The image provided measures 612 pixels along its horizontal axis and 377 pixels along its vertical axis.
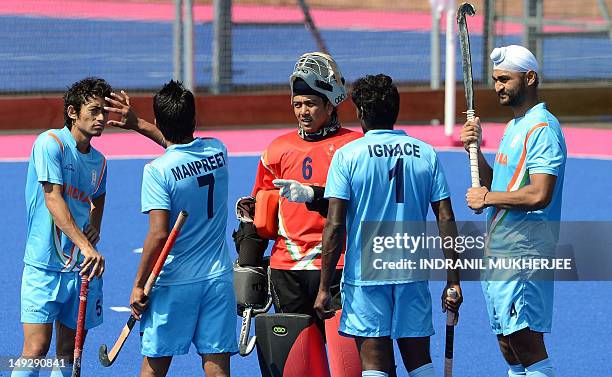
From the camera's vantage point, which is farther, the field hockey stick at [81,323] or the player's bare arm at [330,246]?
the field hockey stick at [81,323]

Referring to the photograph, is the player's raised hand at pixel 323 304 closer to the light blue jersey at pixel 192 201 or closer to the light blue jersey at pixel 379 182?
the light blue jersey at pixel 379 182

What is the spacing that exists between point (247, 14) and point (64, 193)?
62.1 feet

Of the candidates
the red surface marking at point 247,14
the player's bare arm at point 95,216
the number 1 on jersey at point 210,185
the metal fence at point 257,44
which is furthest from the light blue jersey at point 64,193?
the red surface marking at point 247,14

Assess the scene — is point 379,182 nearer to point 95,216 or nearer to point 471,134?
point 471,134

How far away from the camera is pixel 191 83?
69.4ft

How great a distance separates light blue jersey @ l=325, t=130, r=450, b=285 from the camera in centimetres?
671

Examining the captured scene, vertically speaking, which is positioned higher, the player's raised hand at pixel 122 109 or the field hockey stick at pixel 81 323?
the player's raised hand at pixel 122 109

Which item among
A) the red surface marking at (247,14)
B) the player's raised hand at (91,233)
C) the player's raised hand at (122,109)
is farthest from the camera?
the red surface marking at (247,14)

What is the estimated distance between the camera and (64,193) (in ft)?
23.7

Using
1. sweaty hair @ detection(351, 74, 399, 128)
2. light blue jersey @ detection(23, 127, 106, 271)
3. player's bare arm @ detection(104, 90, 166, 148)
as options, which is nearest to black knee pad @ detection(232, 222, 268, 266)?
player's bare arm @ detection(104, 90, 166, 148)

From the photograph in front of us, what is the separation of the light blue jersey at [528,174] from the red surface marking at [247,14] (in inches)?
639

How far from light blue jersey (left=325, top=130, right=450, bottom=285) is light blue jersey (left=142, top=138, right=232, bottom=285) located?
2.05ft

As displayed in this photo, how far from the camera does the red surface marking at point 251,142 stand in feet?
60.1

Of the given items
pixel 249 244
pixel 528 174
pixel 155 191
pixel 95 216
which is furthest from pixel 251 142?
pixel 155 191
